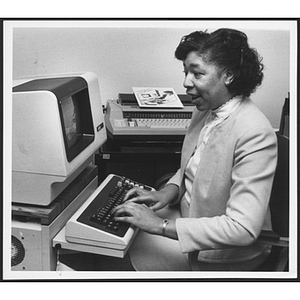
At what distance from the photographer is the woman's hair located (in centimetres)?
126

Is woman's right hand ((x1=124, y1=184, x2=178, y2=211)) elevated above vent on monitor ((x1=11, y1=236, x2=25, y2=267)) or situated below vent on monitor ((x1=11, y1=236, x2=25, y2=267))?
above

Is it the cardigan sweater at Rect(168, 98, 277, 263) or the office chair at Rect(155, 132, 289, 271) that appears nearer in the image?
the cardigan sweater at Rect(168, 98, 277, 263)

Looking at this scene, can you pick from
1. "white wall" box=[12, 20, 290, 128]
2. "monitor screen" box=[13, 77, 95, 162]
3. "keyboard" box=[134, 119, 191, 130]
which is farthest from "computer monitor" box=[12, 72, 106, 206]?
"keyboard" box=[134, 119, 191, 130]

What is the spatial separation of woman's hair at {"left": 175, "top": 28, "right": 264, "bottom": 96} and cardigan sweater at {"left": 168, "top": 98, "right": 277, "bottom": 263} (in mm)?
60

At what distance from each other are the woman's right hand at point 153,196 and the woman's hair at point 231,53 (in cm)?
43

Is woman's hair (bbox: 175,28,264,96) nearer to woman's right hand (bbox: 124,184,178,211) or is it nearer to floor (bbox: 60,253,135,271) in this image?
woman's right hand (bbox: 124,184,178,211)

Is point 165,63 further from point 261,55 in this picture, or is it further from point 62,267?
point 62,267

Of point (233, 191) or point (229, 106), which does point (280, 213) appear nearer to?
A: point (233, 191)

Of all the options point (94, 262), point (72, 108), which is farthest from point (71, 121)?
point (94, 262)

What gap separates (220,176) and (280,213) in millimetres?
264

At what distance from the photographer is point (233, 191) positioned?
3.90 feet

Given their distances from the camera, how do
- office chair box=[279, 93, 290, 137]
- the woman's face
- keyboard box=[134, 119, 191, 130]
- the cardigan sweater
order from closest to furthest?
the cardigan sweater
the woman's face
office chair box=[279, 93, 290, 137]
keyboard box=[134, 119, 191, 130]

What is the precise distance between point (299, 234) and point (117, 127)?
2.86 ft

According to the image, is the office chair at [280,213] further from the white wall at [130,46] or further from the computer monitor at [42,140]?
the computer monitor at [42,140]
